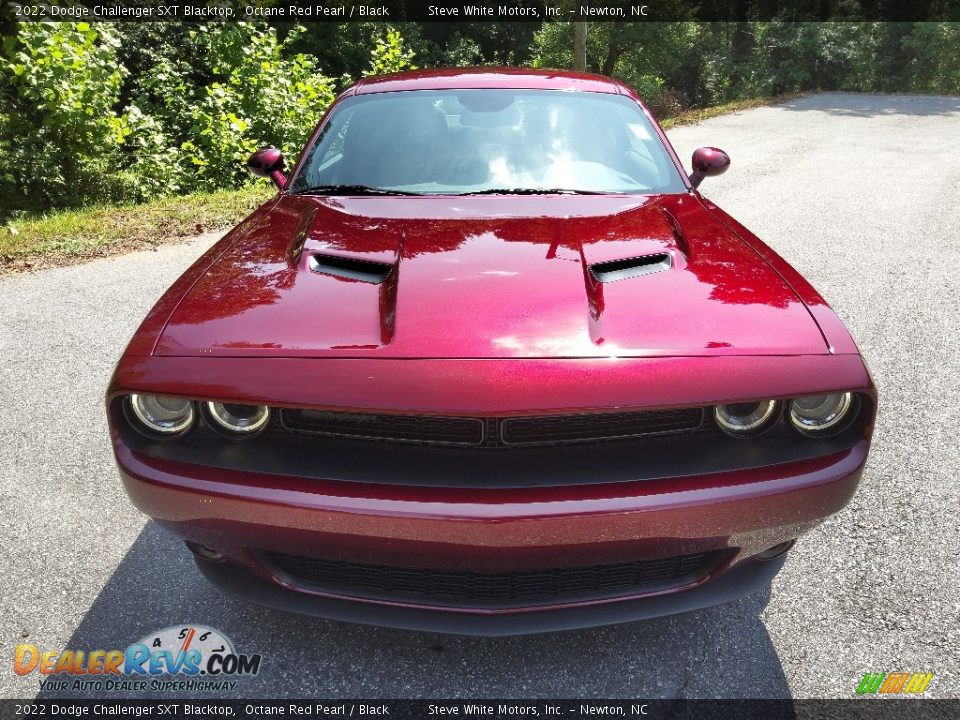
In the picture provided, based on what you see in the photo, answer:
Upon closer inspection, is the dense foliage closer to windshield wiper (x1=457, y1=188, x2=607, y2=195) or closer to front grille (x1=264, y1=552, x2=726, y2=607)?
windshield wiper (x1=457, y1=188, x2=607, y2=195)

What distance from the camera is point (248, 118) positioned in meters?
9.51

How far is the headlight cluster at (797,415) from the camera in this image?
68.3 inches

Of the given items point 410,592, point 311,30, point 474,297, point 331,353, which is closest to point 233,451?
point 331,353

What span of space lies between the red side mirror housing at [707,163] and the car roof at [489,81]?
463mm

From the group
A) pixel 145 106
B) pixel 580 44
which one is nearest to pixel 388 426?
pixel 145 106

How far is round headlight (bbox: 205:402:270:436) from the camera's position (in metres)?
1.75

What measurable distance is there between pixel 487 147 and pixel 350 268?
1.09m

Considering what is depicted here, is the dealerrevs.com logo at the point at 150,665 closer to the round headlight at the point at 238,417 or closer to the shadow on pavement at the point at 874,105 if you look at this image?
the round headlight at the point at 238,417

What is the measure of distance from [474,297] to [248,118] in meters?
8.75

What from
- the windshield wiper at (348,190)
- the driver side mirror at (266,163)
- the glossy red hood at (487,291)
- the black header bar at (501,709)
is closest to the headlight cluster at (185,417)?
the glossy red hood at (487,291)

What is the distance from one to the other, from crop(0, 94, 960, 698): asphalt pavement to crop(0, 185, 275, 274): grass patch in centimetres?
147

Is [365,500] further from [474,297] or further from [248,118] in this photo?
[248,118]

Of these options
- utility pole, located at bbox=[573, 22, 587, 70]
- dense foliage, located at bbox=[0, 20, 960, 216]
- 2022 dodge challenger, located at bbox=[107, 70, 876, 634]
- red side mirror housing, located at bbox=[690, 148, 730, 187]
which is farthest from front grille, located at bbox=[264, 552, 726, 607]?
utility pole, located at bbox=[573, 22, 587, 70]

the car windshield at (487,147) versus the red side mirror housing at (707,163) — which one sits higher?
the car windshield at (487,147)
